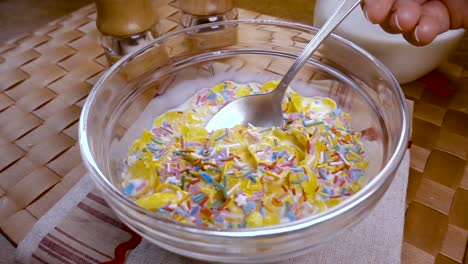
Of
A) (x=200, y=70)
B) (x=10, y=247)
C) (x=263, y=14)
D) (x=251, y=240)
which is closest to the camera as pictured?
(x=251, y=240)

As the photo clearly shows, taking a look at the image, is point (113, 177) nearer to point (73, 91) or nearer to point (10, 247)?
point (10, 247)

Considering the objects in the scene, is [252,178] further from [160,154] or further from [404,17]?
[404,17]

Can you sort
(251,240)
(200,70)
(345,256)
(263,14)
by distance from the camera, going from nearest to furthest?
(251,240) < (345,256) < (200,70) < (263,14)

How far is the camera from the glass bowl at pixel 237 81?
439 mm

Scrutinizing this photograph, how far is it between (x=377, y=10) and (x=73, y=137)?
1.98 feet

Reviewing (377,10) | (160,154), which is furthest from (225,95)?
(377,10)

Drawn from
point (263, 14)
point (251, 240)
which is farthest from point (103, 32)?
point (251, 240)

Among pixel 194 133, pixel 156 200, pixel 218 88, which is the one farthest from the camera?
pixel 218 88

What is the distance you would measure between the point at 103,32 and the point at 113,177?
48 cm

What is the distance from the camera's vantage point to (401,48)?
800mm

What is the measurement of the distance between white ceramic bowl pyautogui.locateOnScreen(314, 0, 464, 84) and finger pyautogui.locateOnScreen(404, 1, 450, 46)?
1.6 inches

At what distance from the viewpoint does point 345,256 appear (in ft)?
1.80

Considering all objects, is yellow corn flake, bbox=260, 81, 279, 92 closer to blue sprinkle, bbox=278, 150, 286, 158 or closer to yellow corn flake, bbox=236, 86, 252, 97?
yellow corn flake, bbox=236, 86, 252, 97

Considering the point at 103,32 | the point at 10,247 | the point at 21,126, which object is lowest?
the point at 10,247
